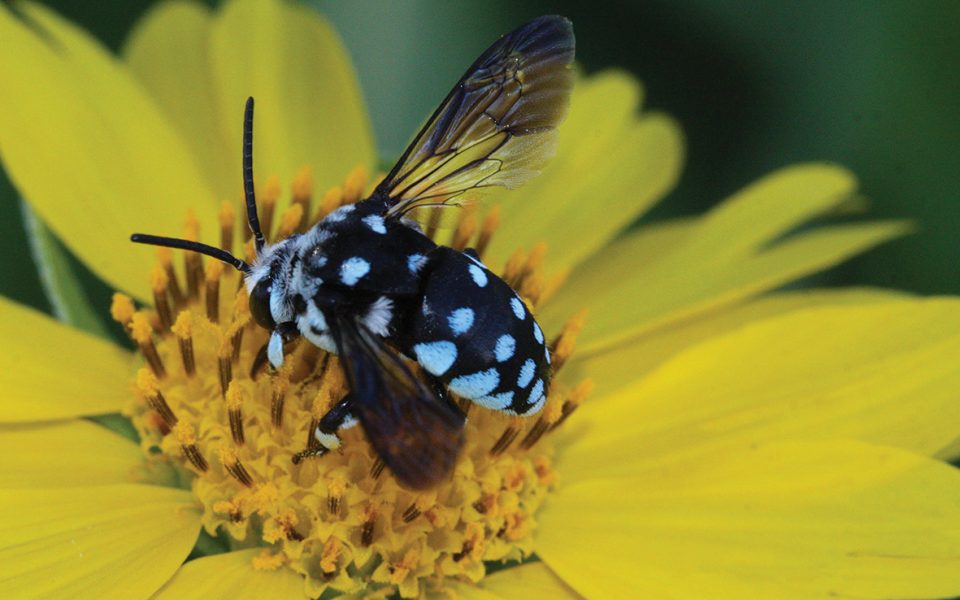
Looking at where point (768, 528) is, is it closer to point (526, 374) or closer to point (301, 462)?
point (526, 374)

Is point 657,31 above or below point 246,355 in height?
above

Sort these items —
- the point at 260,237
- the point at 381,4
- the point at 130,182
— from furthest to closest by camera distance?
the point at 381,4 → the point at 130,182 → the point at 260,237

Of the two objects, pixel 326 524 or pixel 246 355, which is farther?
pixel 246 355

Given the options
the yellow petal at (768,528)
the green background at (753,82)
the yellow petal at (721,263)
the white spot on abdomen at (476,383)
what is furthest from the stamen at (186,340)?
the green background at (753,82)

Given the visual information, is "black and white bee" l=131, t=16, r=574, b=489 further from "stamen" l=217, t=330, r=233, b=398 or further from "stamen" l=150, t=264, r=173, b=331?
"stamen" l=150, t=264, r=173, b=331

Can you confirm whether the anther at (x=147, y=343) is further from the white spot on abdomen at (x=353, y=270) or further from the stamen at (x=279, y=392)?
the white spot on abdomen at (x=353, y=270)

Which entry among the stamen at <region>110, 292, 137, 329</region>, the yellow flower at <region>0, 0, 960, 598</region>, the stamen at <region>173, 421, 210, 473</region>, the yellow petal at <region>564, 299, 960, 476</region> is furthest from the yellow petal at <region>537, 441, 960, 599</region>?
the stamen at <region>110, 292, 137, 329</region>

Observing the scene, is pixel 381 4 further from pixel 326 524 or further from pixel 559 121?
pixel 326 524

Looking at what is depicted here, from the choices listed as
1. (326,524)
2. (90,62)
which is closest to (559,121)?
(326,524)
